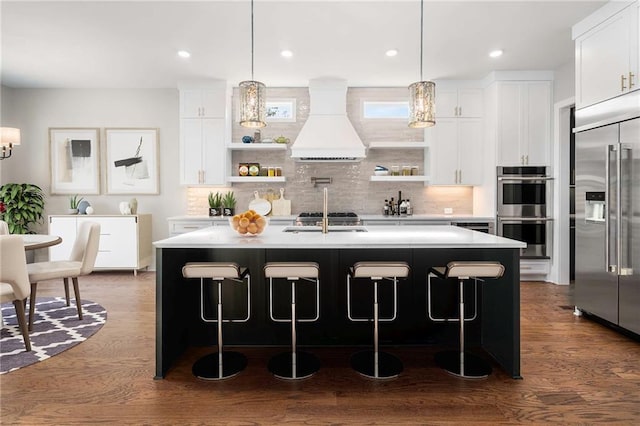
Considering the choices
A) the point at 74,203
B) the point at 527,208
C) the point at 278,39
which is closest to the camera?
the point at 278,39

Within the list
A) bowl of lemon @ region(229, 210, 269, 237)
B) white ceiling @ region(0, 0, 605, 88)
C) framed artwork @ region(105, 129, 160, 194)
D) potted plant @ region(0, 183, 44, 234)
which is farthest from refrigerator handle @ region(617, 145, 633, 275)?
potted plant @ region(0, 183, 44, 234)

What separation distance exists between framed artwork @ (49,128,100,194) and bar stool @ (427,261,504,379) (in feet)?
18.6

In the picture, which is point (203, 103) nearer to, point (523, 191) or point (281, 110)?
point (281, 110)

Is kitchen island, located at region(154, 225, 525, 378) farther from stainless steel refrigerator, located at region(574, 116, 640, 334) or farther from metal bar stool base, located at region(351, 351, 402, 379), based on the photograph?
stainless steel refrigerator, located at region(574, 116, 640, 334)

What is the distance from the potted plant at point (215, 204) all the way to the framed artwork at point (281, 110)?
1.46 meters

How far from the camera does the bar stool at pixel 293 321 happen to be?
2.37 metres

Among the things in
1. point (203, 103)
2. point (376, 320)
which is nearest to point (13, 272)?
point (376, 320)

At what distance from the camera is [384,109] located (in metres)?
5.84

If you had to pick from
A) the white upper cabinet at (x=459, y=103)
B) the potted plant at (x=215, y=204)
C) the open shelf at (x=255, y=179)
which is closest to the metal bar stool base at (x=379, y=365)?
the open shelf at (x=255, y=179)

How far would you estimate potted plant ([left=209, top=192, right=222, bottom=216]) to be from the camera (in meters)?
5.47

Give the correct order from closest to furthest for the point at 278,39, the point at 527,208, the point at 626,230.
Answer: the point at 626,230
the point at 278,39
the point at 527,208

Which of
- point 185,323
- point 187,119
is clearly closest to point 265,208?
point 187,119

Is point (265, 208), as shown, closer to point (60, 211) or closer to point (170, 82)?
point (170, 82)

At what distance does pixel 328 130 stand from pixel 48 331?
3862mm
